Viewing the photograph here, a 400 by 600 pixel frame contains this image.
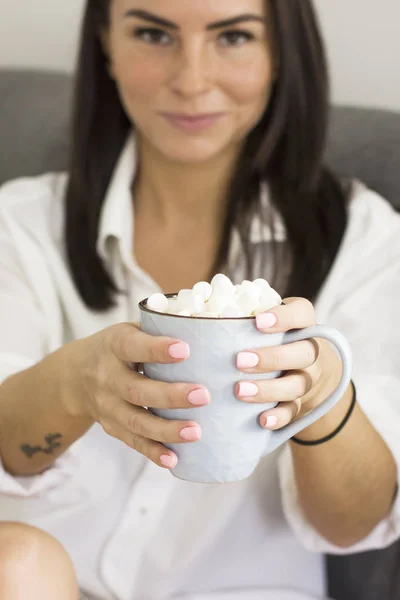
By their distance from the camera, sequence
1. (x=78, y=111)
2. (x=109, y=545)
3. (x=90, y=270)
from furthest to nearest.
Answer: (x=78, y=111) < (x=90, y=270) < (x=109, y=545)

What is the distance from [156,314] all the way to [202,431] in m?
0.10

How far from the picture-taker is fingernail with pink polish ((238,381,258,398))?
542 mm

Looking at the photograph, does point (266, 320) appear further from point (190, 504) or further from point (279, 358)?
point (190, 504)

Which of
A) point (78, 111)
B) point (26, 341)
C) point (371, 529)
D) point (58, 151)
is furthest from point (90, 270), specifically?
point (371, 529)

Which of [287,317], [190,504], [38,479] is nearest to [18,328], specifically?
[38,479]

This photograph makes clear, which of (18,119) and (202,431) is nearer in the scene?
(202,431)

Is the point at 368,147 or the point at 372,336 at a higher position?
the point at 368,147

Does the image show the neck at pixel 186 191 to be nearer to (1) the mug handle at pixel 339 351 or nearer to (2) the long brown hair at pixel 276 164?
(2) the long brown hair at pixel 276 164

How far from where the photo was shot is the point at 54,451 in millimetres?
839

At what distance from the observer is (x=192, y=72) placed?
99 cm

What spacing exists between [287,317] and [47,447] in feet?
1.34

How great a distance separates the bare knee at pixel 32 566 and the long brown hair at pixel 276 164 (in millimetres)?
423

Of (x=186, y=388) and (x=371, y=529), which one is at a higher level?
(x=186, y=388)

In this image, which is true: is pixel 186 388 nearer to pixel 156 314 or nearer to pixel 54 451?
pixel 156 314
